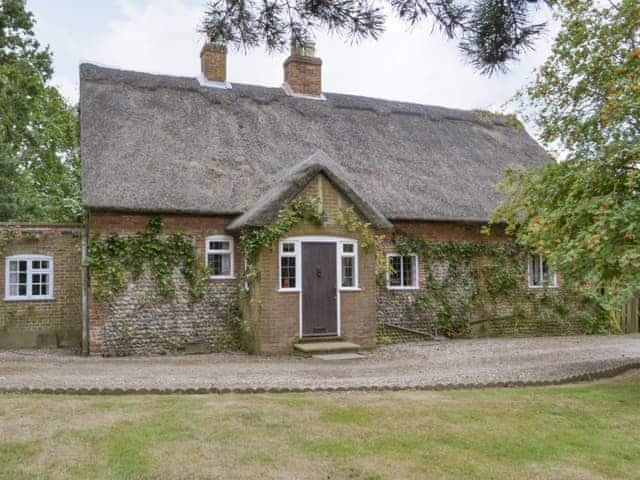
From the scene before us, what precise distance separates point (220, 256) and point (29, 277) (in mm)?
4862

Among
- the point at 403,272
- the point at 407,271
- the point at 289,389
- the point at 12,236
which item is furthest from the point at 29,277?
the point at 407,271

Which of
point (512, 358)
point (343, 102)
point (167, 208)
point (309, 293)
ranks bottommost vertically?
point (512, 358)

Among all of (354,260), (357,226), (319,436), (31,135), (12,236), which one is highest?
(31,135)

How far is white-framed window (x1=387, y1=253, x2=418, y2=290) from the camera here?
17.6 m

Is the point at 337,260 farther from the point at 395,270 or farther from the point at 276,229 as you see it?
the point at 395,270

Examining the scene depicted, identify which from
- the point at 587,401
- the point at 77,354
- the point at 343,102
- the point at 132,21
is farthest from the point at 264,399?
the point at 343,102

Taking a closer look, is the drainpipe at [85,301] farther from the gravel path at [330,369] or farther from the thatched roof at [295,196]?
the thatched roof at [295,196]

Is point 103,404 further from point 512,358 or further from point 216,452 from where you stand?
point 512,358

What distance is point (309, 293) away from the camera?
14922mm

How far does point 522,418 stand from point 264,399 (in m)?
3.43

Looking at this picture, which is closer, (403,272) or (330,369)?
(330,369)

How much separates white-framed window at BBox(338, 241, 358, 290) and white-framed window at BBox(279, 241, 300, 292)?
1140mm

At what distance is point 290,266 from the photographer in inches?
588

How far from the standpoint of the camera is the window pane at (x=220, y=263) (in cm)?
1571
